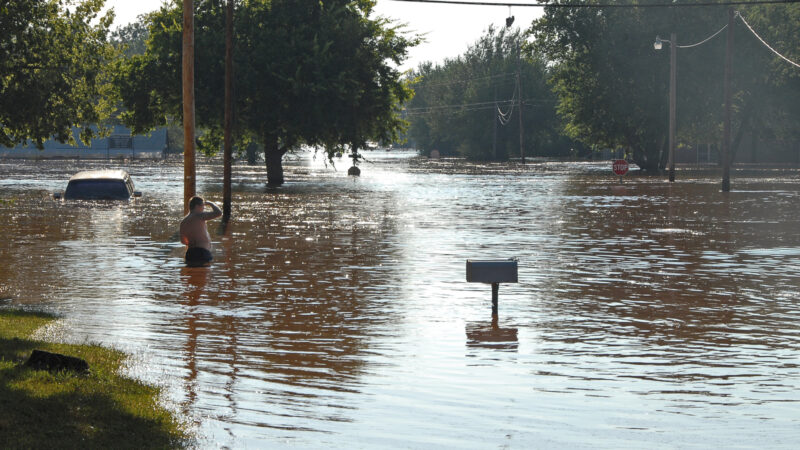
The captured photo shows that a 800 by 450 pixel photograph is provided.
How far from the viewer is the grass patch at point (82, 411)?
278 inches

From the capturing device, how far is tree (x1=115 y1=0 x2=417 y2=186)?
51.2m

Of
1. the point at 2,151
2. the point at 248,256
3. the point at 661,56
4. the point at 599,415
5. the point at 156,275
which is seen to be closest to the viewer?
the point at 599,415

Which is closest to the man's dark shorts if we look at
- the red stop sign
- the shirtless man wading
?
the shirtless man wading

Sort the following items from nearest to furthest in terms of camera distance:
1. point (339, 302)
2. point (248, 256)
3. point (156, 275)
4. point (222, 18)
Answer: point (339, 302) < point (156, 275) < point (248, 256) < point (222, 18)

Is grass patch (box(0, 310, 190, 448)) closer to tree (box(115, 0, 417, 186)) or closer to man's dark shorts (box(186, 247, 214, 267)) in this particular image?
man's dark shorts (box(186, 247, 214, 267))

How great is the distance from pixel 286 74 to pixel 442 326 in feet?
131

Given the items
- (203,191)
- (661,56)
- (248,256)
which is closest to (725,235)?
(248,256)

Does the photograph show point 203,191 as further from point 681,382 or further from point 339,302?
point 681,382

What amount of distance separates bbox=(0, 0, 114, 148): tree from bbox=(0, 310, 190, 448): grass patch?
58.4 ft

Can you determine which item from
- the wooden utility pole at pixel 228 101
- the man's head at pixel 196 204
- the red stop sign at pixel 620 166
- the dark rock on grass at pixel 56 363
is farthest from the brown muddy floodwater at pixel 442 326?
the red stop sign at pixel 620 166

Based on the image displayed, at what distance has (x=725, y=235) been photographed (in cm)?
2623

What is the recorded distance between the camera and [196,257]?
1927cm

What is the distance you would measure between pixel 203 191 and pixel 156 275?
104 feet

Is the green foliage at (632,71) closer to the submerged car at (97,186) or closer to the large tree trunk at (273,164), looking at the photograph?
the large tree trunk at (273,164)
